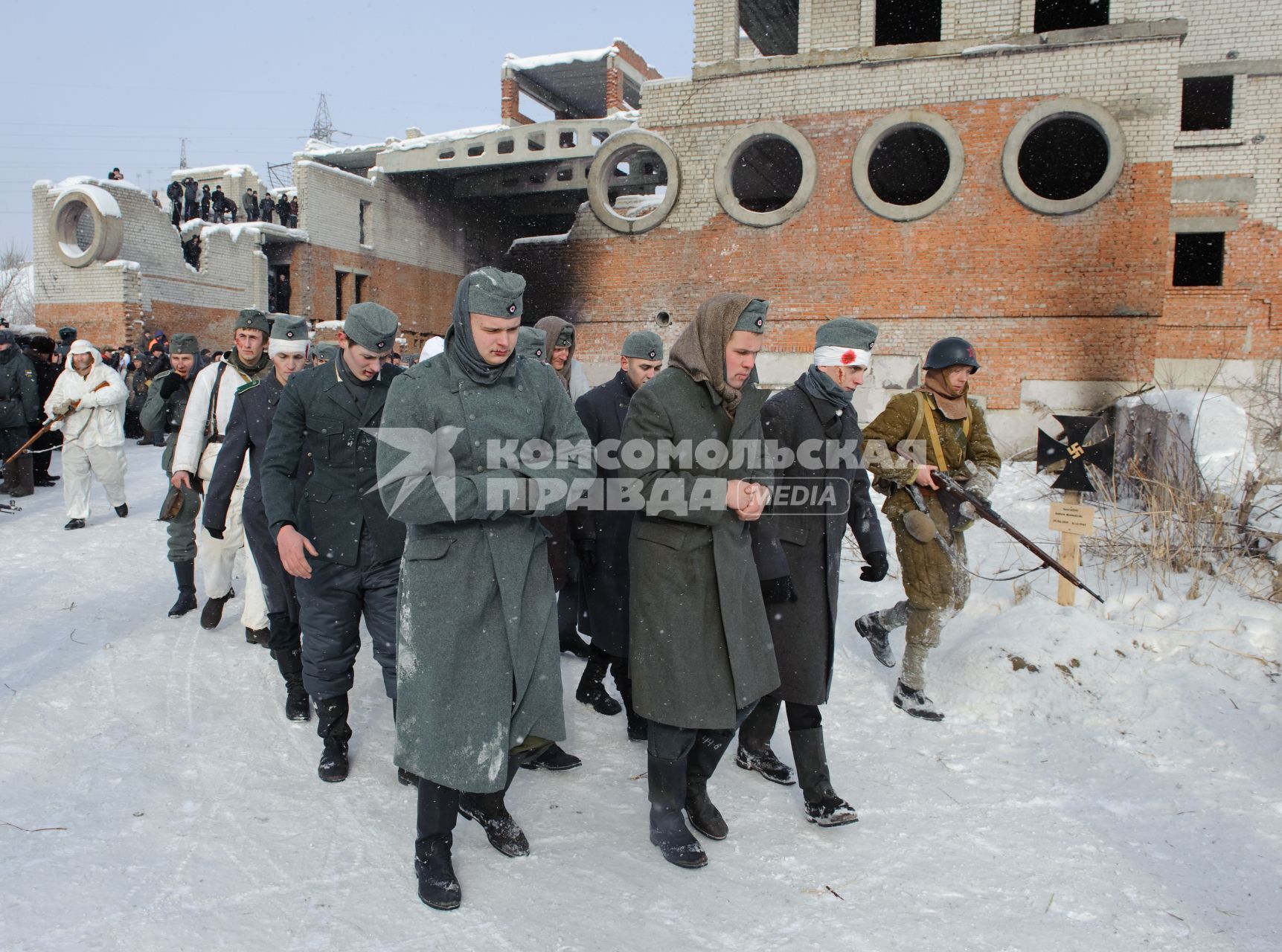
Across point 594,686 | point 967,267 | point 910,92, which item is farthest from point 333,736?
point 910,92

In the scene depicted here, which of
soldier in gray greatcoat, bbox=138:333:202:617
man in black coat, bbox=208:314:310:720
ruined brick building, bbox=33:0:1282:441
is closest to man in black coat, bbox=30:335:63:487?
soldier in gray greatcoat, bbox=138:333:202:617

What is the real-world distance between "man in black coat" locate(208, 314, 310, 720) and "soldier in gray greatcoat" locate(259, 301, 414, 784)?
593 mm

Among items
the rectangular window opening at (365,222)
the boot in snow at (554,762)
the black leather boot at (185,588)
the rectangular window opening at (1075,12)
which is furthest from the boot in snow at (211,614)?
the rectangular window opening at (365,222)

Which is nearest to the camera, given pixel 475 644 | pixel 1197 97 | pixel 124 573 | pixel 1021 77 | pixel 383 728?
pixel 475 644

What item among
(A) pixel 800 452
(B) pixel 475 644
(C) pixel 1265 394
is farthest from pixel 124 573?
(C) pixel 1265 394

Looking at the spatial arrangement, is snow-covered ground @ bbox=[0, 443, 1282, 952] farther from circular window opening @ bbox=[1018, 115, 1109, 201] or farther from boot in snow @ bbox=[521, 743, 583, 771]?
circular window opening @ bbox=[1018, 115, 1109, 201]

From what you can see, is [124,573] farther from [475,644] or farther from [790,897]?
[790,897]

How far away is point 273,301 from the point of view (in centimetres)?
2411

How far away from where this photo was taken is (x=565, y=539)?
4.62 meters

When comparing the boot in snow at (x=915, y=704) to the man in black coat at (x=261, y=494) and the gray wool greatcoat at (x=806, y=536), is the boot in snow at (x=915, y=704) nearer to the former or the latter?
the gray wool greatcoat at (x=806, y=536)

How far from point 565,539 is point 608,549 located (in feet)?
0.92

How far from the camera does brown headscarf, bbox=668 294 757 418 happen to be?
313 centimetres

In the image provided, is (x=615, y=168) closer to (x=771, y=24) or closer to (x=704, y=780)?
(x=771, y=24)

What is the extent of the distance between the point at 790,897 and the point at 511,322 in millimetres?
2270
